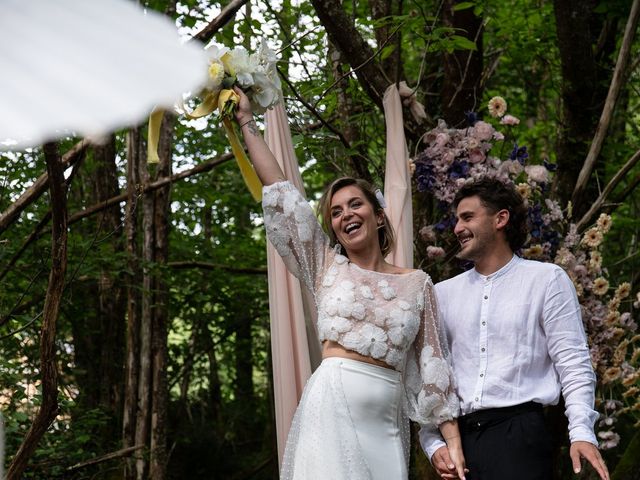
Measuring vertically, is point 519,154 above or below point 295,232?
above

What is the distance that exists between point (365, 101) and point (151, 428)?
7.82 ft

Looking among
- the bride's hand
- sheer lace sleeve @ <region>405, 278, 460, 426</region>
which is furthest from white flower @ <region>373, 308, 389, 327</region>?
the bride's hand

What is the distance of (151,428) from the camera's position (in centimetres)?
517

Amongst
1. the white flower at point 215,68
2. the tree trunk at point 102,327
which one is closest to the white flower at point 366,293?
the white flower at point 215,68

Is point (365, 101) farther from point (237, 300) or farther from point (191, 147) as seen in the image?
point (237, 300)

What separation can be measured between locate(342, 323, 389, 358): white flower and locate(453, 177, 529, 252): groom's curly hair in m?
0.46

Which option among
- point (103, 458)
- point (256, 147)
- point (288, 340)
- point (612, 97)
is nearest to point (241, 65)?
point (256, 147)

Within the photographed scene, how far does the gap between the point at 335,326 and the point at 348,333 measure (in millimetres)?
40

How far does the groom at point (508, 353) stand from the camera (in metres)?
2.22

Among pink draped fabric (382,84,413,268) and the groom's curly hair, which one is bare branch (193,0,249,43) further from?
the groom's curly hair

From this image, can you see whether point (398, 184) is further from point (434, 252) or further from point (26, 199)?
point (26, 199)

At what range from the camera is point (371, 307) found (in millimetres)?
2441

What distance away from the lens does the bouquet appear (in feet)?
8.32

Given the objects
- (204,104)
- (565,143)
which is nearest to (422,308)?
(204,104)
